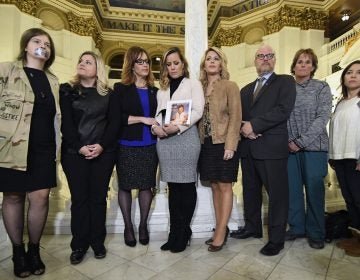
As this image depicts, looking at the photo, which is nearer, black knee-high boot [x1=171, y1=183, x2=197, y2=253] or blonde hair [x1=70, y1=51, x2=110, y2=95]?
blonde hair [x1=70, y1=51, x2=110, y2=95]

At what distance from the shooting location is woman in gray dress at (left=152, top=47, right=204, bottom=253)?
9.18 ft

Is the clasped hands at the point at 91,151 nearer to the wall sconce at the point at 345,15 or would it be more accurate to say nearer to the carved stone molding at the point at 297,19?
the carved stone molding at the point at 297,19

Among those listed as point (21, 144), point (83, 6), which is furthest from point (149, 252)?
point (83, 6)

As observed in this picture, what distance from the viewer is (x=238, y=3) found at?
555 inches

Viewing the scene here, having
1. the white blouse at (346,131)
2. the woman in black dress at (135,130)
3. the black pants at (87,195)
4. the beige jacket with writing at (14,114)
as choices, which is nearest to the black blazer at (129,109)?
the woman in black dress at (135,130)

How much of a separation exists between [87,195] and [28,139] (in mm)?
714

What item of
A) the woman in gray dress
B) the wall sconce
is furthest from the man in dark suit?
the wall sconce

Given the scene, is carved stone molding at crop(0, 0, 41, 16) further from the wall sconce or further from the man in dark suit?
the wall sconce

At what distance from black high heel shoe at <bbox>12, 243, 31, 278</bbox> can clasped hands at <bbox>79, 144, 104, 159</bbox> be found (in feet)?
2.94

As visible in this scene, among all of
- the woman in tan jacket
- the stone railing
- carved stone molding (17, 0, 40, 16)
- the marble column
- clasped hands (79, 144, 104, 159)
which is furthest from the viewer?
carved stone molding (17, 0, 40, 16)

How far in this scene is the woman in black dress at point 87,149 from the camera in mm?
2621

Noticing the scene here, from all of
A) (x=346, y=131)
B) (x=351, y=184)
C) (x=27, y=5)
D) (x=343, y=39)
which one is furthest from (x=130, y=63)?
(x=343, y=39)

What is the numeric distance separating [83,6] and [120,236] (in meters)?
12.7

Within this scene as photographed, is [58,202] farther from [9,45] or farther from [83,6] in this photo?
[83,6]
